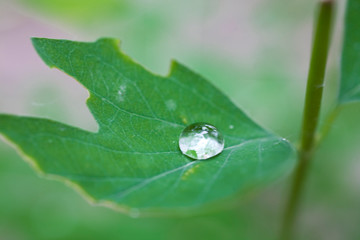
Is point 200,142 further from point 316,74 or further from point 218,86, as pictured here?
point 218,86

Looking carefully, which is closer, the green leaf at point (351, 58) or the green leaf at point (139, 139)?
the green leaf at point (139, 139)

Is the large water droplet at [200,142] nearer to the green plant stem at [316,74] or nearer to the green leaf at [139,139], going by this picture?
the green leaf at [139,139]

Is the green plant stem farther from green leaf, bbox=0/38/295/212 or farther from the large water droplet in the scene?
the large water droplet

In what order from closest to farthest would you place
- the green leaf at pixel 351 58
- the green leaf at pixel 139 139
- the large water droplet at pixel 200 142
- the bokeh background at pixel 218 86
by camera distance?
the green leaf at pixel 139 139 < the large water droplet at pixel 200 142 < the green leaf at pixel 351 58 < the bokeh background at pixel 218 86

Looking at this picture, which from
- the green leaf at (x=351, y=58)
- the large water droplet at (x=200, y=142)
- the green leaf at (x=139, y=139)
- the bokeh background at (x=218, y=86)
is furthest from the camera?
the bokeh background at (x=218, y=86)

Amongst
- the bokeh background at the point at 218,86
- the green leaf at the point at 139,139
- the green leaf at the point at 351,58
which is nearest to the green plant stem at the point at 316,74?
the green leaf at the point at 139,139

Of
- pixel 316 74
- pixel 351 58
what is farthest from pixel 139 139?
pixel 351 58

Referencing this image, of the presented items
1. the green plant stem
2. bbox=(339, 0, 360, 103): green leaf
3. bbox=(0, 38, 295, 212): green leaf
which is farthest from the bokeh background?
bbox=(0, 38, 295, 212): green leaf
